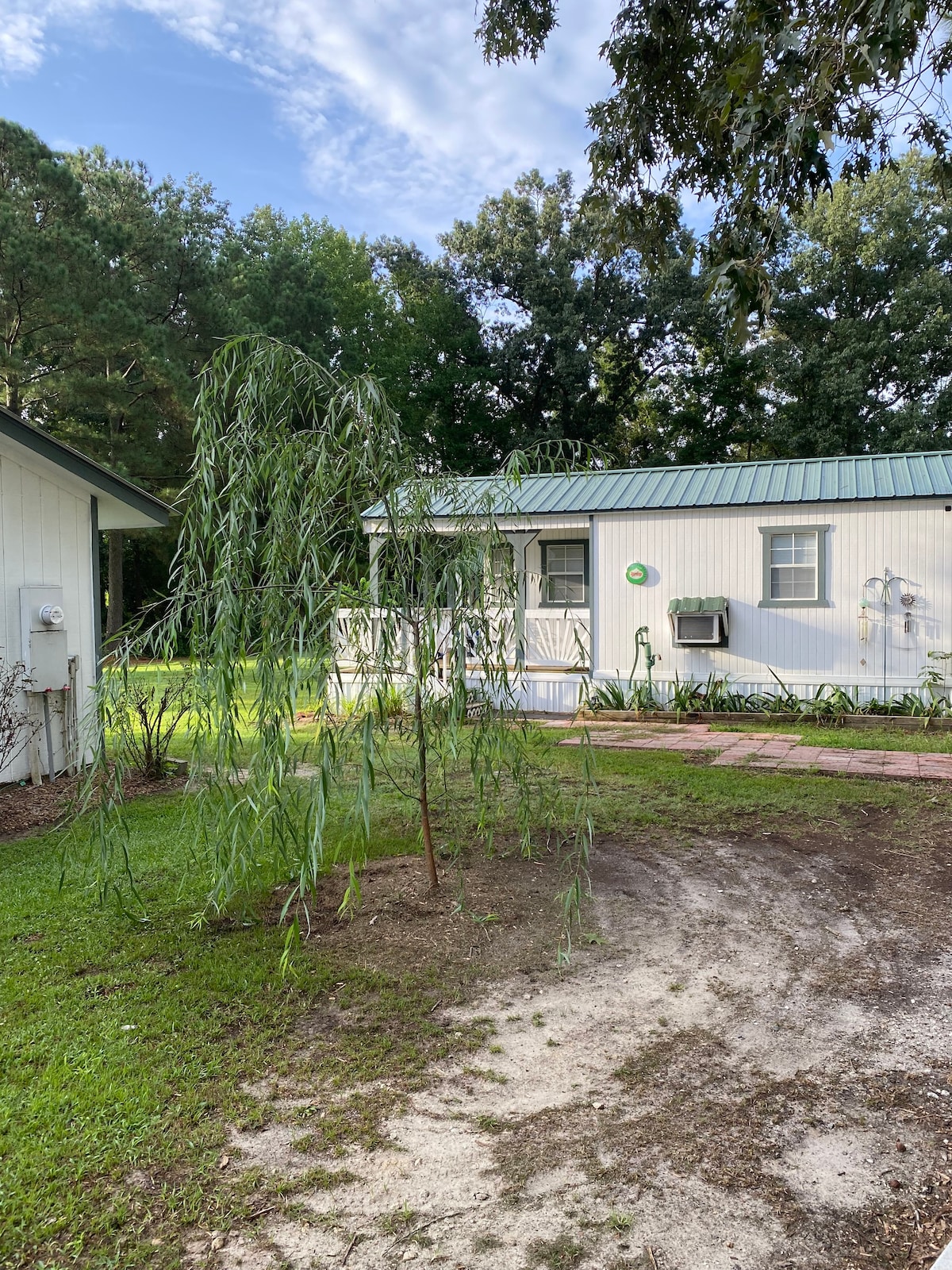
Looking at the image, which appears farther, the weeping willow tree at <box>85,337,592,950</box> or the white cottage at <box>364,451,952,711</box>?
the white cottage at <box>364,451,952,711</box>

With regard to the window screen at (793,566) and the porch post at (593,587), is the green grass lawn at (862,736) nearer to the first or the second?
the window screen at (793,566)

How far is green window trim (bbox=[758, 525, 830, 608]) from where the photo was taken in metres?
9.71

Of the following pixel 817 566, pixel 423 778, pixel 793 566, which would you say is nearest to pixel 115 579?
pixel 793 566

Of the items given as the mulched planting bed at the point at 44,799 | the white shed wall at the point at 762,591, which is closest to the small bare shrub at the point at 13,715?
the mulched planting bed at the point at 44,799

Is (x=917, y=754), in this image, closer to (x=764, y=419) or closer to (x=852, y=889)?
(x=852, y=889)

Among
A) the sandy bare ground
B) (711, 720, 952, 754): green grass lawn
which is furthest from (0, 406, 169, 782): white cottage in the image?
(711, 720, 952, 754): green grass lawn

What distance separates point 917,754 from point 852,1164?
6306 mm

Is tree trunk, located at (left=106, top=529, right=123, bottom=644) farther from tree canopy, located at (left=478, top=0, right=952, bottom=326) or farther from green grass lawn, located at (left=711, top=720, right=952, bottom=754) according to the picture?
tree canopy, located at (left=478, top=0, right=952, bottom=326)

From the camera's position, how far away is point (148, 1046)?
2.66 m

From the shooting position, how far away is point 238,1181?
2020mm

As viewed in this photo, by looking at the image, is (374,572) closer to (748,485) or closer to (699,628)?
(699,628)

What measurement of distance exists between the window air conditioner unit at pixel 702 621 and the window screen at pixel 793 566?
0.71m

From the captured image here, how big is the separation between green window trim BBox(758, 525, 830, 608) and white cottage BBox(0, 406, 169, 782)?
23.2 ft

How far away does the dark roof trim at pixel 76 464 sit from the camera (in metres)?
6.04
